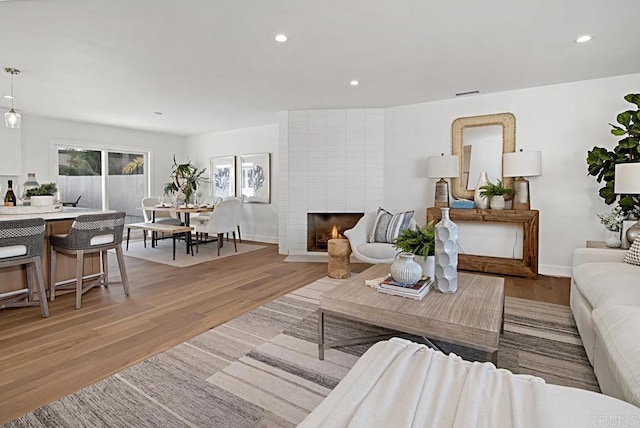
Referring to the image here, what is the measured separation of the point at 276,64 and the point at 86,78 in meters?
2.31

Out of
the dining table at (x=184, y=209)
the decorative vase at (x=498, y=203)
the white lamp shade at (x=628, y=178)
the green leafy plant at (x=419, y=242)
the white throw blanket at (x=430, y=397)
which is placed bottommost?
the white throw blanket at (x=430, y=397)

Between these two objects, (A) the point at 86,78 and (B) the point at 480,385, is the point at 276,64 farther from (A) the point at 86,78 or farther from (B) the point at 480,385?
(B) the point at 480,385

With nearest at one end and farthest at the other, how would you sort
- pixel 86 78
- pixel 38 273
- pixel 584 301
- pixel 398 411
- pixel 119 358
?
pixel 398 411
pixel 119 358
pixel 584 301
pixel 38 273
pixel 86 78

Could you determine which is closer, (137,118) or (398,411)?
(398,411)

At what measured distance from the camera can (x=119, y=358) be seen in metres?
2.09

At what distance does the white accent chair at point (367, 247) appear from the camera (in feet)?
12.3

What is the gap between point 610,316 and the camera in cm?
156

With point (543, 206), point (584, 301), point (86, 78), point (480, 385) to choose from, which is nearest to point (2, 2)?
point (86, 78)

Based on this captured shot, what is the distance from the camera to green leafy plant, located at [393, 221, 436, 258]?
2232 millimetres

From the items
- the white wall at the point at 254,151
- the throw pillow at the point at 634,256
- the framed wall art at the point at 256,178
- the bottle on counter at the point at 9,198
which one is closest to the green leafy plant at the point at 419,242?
the throw pillow at the point at 634,256

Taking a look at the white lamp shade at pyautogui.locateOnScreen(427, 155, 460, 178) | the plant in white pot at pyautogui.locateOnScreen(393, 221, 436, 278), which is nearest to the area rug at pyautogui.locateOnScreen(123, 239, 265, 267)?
the white lamp shade at pyautogui.locateOnScreen(427, 155, 460, 178)

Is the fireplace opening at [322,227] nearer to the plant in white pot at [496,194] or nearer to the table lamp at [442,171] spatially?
the table lamp at [442,171]

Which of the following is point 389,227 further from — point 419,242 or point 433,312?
point 433,312

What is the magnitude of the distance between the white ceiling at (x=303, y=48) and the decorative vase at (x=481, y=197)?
1.14 meters
